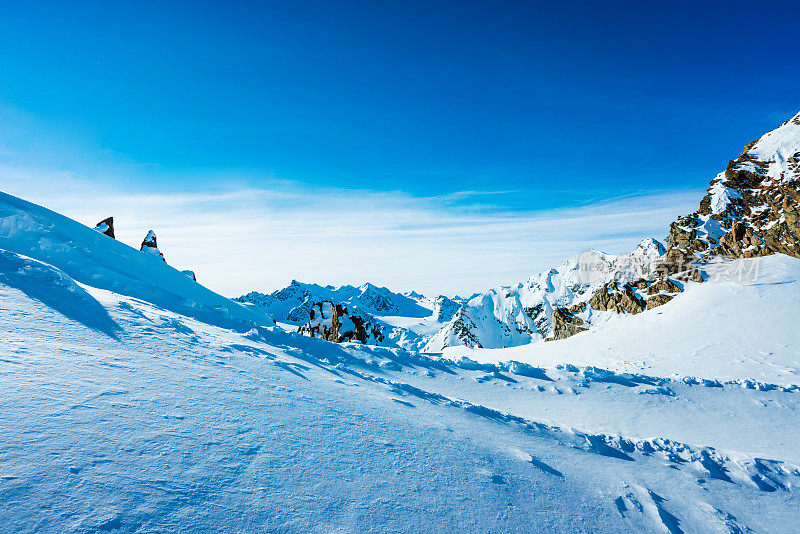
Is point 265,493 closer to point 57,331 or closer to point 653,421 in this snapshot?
point 57,331

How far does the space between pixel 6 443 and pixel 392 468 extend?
3714mm

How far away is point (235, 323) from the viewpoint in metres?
10.7

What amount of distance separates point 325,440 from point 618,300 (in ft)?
123

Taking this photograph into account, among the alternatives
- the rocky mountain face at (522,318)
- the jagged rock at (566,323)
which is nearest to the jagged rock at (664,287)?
the jagged rock at (566,323)

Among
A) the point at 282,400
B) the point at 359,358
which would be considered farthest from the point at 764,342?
the point at 282,400

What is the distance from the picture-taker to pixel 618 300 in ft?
115

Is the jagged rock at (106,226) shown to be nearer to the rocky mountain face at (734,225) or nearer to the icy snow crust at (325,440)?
the icy snow crust at (325,440)

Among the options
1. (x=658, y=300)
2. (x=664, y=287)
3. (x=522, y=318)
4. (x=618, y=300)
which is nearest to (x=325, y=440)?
(x=658, y=300)

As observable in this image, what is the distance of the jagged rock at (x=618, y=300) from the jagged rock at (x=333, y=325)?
949 inches

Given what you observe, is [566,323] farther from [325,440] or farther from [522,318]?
[522,318]

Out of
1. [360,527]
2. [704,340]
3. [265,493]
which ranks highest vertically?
[265,493]

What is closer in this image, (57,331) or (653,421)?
(57,331)

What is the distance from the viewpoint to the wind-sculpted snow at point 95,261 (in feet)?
34.4

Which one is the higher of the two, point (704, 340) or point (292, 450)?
point (292, 450)
